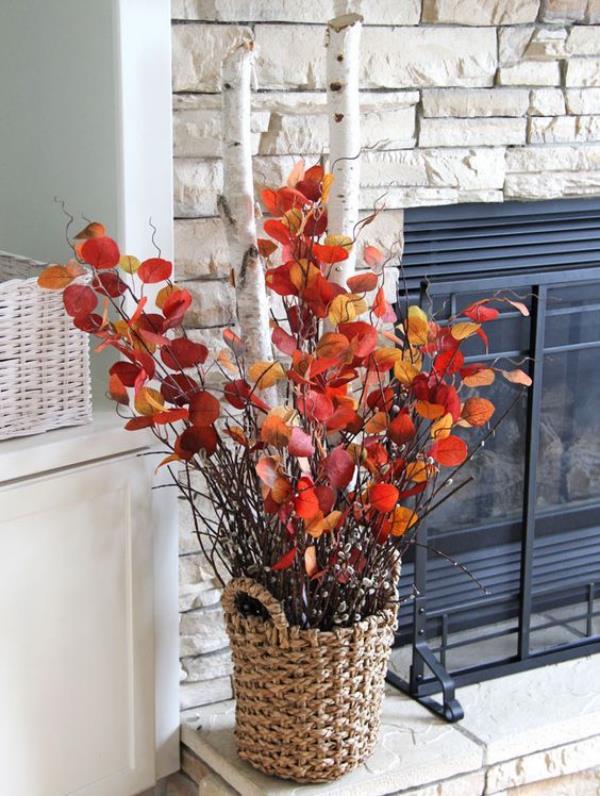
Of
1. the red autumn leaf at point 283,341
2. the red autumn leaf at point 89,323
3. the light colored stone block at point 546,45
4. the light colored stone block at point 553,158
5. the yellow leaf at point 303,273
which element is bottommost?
the red autumn leaf at point 283,341

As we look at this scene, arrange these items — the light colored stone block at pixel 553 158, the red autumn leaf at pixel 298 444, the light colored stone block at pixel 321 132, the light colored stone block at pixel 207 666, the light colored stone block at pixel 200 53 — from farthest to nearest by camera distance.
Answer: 1. the light colored stone block at pixel 553 158
2. the light colored stone block at pixel 207 666
3. the light colored stone block at pixel 321 132
4. the light colored stone block at pixel 200 53
5. the red autumn leaf at pixel 298 444

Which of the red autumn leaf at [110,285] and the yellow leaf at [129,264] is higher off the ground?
the yellow leaf at [129,264]

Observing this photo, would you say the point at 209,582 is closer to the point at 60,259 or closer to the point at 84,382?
the point at 84,382

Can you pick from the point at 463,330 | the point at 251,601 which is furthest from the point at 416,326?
the point at 251,601

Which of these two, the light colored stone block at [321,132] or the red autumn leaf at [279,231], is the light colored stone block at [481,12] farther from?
the red autumn leaf at [279,231]

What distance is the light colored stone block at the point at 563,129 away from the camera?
6.59 feet

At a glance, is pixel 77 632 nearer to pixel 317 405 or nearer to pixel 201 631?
pixel 201 631

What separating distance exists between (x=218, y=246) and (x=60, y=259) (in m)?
0.30

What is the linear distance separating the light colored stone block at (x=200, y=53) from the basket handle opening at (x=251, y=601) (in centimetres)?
74

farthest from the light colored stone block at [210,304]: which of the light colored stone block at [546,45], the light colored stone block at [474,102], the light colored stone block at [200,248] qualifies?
the light colored stone block at [546,45]

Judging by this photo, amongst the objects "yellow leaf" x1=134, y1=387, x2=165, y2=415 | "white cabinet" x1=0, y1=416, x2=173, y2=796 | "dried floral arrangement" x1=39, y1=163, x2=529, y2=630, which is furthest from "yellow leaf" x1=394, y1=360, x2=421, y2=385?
"white cabinet" x1=0, y1=416, x2=173, y2=796

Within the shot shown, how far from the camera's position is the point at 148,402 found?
59.7 inches

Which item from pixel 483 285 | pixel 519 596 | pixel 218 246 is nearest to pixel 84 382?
pixel 218 246

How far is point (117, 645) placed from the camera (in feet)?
5.72
